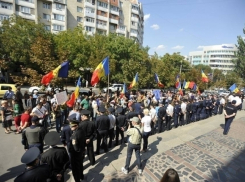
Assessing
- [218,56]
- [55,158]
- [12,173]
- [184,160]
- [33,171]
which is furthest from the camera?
[218,56]

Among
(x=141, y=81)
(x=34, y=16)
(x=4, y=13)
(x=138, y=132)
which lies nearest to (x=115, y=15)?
(x=34, y=16)

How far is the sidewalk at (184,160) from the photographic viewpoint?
452 cm

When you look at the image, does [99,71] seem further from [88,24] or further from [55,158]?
[88,24]

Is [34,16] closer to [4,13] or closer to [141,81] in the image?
[4,13]

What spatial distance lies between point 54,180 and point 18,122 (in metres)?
5.41

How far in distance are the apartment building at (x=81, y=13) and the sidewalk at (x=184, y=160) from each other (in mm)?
34397

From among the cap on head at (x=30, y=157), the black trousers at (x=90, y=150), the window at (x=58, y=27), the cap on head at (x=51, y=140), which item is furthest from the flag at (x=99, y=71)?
the window at (x=58, y=27)

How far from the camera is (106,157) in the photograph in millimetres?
5590

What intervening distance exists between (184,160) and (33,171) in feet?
15.5

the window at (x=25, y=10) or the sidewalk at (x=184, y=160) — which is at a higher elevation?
the window at (x=25, y=10)

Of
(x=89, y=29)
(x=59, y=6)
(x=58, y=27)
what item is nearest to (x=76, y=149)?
(x=58, y=27)

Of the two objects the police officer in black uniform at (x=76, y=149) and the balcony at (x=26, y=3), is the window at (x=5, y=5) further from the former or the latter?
the police officer in black uniform at (x=76, y=149)

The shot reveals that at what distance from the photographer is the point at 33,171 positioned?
2.38 meters

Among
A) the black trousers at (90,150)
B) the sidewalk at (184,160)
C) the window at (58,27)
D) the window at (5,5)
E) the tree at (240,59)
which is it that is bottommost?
the sidewalk at (184,160)
